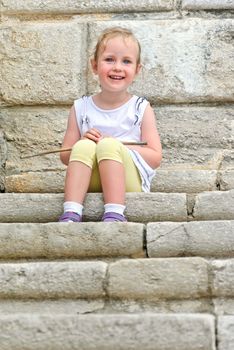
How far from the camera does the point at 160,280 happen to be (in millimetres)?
3057

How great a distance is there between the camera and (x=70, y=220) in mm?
3559

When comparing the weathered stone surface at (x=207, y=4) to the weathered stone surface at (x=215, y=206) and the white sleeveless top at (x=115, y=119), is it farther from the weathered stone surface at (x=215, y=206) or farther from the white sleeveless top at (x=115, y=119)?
the weathered stone surface at (x=215, y=206)

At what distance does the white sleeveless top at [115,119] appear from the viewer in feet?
14.0

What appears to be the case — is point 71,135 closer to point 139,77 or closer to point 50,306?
point 139,77

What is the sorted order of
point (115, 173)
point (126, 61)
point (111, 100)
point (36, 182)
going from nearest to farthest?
point (115, 173), point (126, 61), point (111, 100), point (36, 182)

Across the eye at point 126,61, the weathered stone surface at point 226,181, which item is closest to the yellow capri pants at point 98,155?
the eye at point 126,61

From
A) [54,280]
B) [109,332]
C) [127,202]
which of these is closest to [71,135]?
[127,202]

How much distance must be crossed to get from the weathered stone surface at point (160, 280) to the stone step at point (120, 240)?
18 cm

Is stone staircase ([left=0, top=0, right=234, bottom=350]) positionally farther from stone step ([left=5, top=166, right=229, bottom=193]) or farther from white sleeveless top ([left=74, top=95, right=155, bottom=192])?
white sleeveless top ([left=74, top=95, right=155, bottom=192])

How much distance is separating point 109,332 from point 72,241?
0.48 metres

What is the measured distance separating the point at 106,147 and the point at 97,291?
2.99 feet

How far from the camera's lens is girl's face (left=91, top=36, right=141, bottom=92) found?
13.8ft

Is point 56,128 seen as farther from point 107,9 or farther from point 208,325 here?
point 208,325

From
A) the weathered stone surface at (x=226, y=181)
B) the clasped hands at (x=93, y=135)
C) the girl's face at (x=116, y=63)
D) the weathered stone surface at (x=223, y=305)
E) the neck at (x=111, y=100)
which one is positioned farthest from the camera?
the weathered stone surface at (x=226, y=181)
